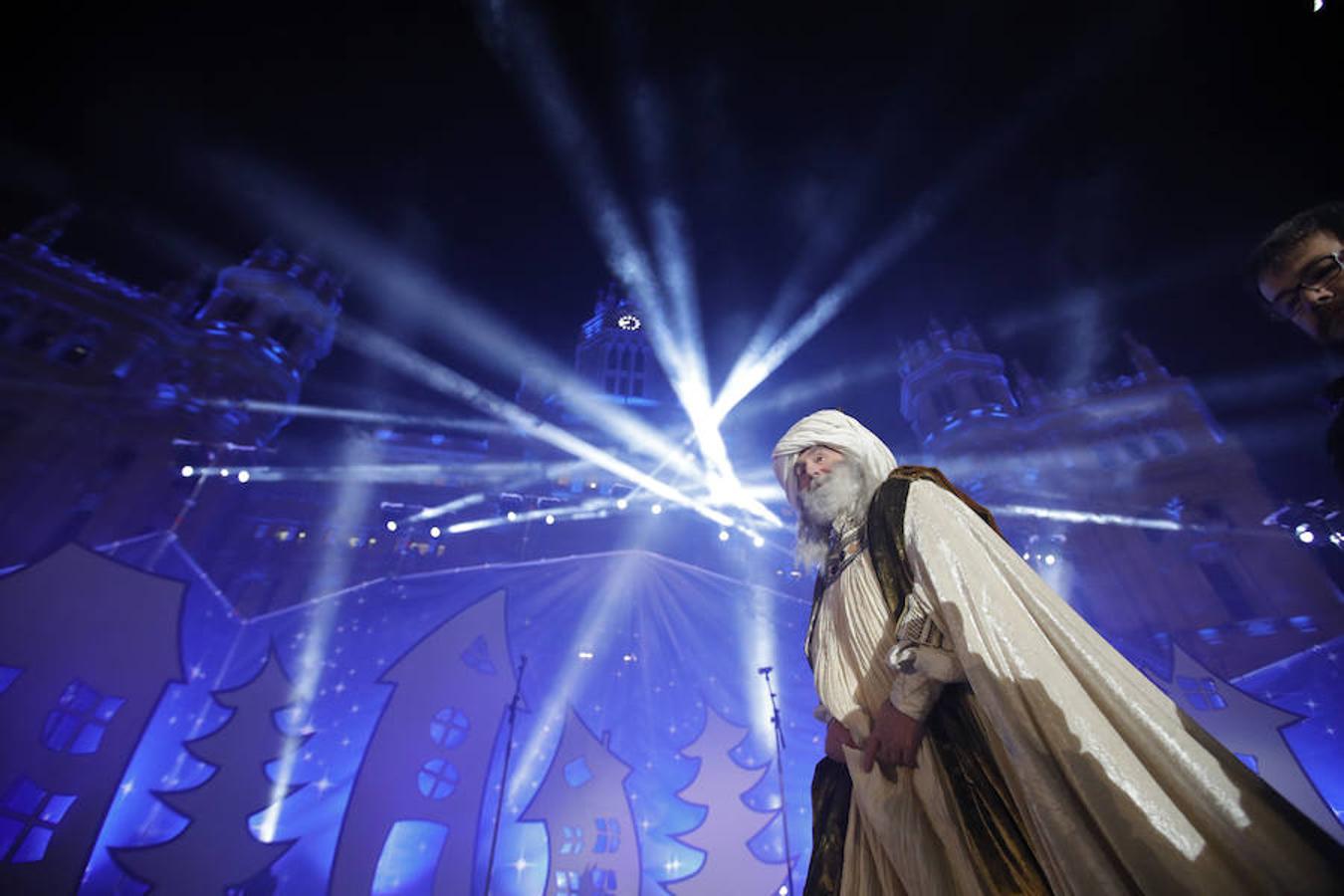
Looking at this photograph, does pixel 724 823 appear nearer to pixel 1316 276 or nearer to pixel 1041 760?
pixel 1041 760

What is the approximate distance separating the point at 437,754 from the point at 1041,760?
30.3 ft

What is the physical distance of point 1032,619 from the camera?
5.15 ft

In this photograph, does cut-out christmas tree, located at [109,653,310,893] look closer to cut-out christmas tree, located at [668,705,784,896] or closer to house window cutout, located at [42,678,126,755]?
house window cutout, located at [42,678,126,755]

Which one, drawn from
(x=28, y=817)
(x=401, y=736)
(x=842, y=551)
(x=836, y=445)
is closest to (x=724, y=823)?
(x=401, y=736)

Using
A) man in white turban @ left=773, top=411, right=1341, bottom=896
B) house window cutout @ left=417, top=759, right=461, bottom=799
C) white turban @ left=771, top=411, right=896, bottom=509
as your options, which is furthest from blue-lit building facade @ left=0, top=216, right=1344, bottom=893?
man in white turban @ left=773, top=411, right=1341, bottom=896

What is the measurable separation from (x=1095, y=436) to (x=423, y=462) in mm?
35507

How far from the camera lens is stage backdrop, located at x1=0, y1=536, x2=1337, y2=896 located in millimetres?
6637

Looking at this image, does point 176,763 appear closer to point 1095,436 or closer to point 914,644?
point 914,644

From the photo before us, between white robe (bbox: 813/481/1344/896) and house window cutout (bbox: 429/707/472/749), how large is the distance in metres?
8.27

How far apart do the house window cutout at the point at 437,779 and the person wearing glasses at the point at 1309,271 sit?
34.2 ft

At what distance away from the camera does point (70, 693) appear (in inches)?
271

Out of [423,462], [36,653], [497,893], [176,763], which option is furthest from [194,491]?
[497,893]

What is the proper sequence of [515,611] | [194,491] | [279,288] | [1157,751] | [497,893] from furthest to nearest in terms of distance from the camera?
[279,288] → [194,491] → [515,611] → [497,893] → [1157,751]

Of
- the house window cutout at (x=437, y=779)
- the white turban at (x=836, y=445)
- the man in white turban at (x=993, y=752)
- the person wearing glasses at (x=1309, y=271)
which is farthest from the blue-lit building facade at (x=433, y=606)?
the person wearing glasses at (x=1309, y=271)
